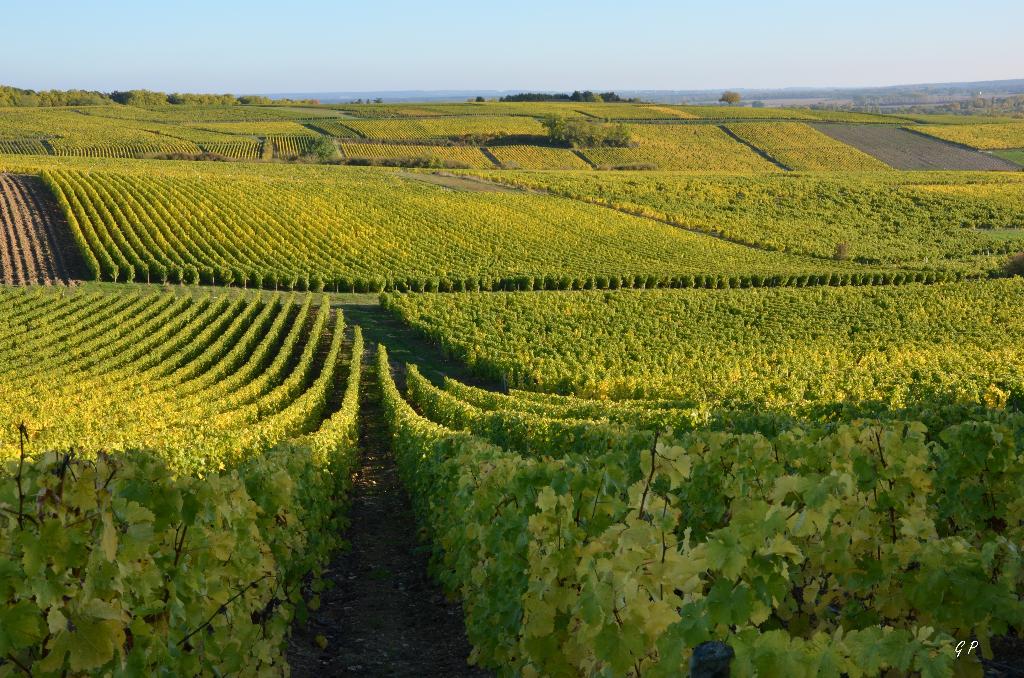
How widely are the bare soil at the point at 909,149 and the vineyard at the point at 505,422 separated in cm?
2624

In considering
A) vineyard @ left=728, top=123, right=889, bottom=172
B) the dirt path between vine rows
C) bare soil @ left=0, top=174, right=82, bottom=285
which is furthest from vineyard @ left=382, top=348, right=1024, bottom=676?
vineyard @ left=728, top=123, right=889, bottom=172

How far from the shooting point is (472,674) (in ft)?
32.8

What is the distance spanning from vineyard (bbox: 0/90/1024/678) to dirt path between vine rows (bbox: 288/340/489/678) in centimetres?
7

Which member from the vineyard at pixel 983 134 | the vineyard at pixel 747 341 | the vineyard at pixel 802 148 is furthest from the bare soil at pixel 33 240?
the vineyard at pixel 983 134

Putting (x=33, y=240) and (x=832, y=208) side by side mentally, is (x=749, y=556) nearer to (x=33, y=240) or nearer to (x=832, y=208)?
(x=33, y=240)

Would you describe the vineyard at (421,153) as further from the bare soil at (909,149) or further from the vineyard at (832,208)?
the bare soil at (909,149)

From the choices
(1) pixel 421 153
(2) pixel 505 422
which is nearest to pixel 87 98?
(1) pixel 421 153

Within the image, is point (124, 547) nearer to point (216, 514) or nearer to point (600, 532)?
point (216, 514)

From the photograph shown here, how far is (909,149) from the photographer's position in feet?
474

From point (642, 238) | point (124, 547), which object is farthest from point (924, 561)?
point (642, 238)

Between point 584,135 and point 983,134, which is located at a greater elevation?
point 584,135

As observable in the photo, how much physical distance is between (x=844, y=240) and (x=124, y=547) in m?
88.4

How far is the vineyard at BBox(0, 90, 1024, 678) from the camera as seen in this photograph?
16.9 feet

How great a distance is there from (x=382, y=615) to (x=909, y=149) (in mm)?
148760
